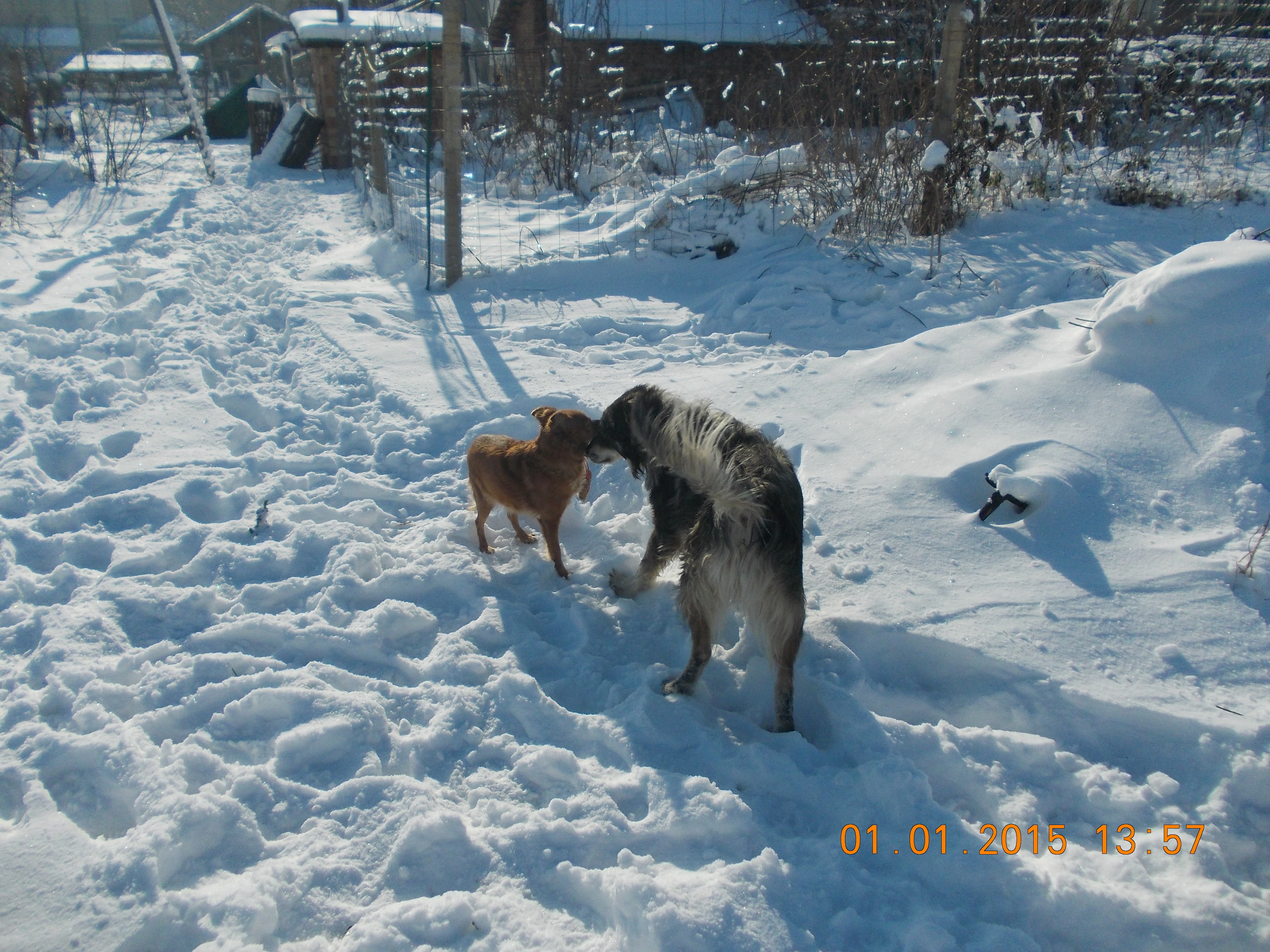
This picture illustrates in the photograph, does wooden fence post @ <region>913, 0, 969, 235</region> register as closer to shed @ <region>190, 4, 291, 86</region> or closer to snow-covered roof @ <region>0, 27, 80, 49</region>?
snow-covered roof @ <region>0, 27, 80, 49</region>

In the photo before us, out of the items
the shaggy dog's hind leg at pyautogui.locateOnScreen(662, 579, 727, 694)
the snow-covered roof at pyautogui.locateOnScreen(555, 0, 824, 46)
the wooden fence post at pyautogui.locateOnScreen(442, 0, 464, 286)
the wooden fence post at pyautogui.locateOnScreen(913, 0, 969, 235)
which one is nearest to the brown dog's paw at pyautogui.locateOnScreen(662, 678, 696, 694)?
the shaggy dog's hind leg at pyautogui.locateOnScreen(662, 579, 727, 694)

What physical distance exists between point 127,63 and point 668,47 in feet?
84.4

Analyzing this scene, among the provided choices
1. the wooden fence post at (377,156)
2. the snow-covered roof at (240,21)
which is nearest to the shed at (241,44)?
the snow-covered roof at (240,21)

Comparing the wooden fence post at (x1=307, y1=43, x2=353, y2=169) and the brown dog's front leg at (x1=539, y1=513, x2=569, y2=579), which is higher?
the wooden fence post at (x1=307, y1=43, x2=353, y2=169)

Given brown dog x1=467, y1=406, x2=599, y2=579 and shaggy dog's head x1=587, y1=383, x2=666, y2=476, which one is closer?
shaggy dog's head x1=587, y1=383, x2=666, y2=476

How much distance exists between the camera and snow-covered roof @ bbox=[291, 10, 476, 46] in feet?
47.3

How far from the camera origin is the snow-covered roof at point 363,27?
14.4 meters

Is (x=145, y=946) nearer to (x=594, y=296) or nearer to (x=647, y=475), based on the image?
(x=647, y=475)

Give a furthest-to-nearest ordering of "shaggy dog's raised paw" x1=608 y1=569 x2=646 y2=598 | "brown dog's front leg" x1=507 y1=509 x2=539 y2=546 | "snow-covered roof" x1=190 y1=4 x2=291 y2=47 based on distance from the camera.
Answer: "snow-covered roof" x1=190 y1=4 x2=291 y2=47
"brown dog's front leg" x1=507 y1=509 x2=539 y2=546
"shaggy dog's raised paw" x1=608 y1=569 x2=646 y2=598

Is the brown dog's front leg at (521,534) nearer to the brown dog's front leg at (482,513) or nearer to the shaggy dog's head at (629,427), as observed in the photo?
the brown dog's front leg at (482,513)

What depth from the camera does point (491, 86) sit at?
46.9 feet

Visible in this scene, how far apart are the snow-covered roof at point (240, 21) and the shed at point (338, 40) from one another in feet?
96.5
